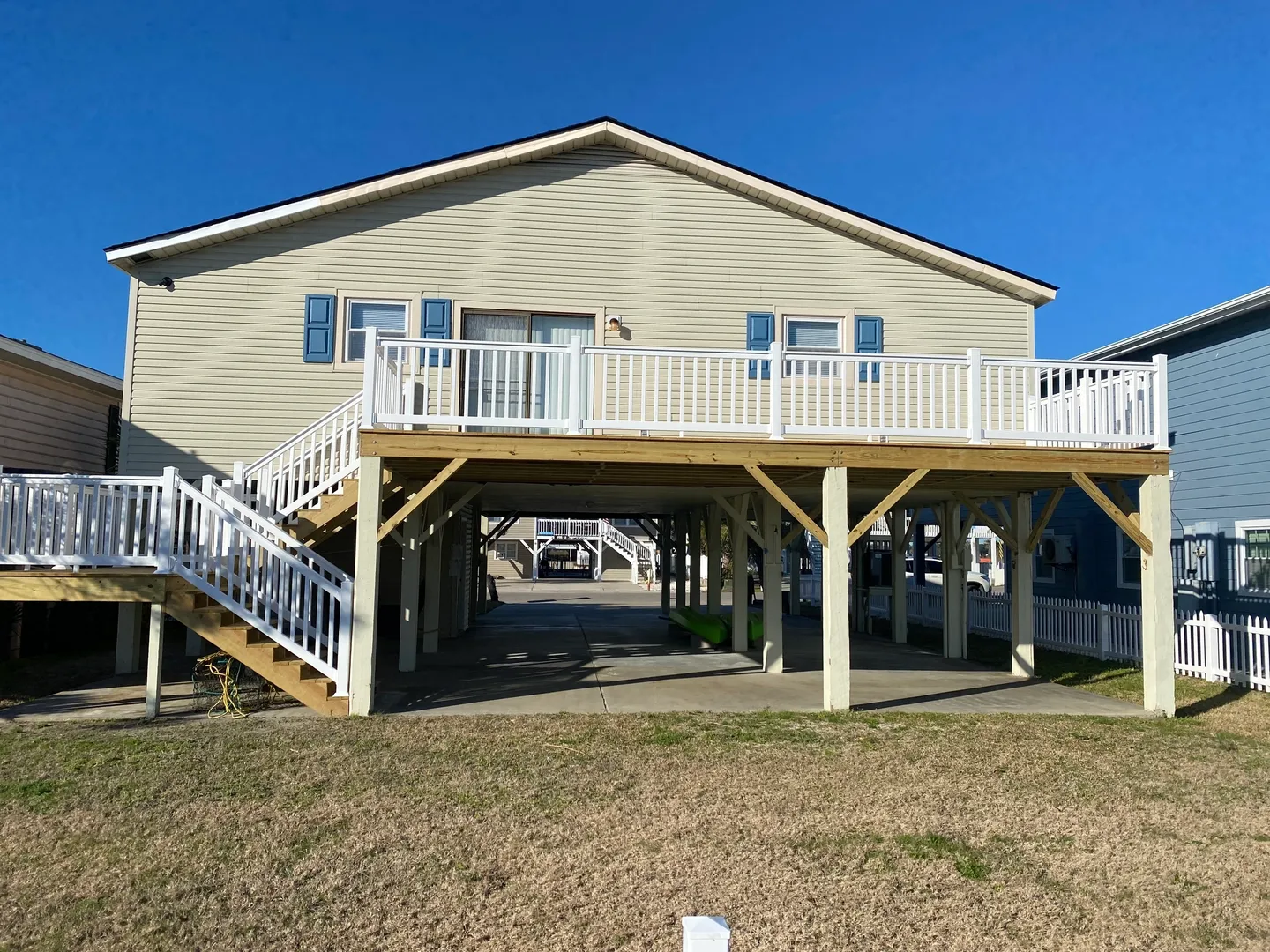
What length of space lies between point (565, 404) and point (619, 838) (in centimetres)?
726

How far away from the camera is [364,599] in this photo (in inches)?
352

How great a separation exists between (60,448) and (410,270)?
7.99m

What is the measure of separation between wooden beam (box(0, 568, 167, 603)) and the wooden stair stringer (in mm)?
218

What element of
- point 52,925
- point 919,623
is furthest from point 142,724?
point 919,623

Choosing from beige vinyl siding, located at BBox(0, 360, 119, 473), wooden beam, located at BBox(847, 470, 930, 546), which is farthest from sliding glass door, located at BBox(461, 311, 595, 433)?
beige vinyl siding, located at BBox(0, 360, 119, 473)

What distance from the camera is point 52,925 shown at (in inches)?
162

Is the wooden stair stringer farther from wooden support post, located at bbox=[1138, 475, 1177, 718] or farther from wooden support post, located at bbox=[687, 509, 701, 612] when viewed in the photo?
wooden support post, located at bbox=[687, 509, 701, 612]

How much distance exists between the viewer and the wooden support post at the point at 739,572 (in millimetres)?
13336

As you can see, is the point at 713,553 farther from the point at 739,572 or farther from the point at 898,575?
the point at 898,575

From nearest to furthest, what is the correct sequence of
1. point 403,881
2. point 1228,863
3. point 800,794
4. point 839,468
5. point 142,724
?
1. point 403,881
2. point 1228,863
3. point 800,794
4. point 142,724
5. point 839,468

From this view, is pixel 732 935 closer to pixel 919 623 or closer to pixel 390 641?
pixel 390 641

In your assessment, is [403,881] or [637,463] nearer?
[403,881]

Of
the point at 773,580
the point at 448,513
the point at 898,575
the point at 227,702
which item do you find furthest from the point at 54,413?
the point at 898,575

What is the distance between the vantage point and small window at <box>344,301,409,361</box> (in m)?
12.5
